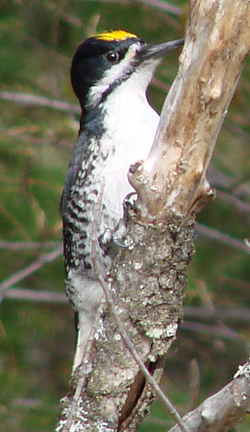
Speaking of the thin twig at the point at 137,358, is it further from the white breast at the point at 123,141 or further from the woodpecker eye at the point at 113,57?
the woodpecker eye at the point at 113,57

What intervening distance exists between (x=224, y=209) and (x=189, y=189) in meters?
2.65

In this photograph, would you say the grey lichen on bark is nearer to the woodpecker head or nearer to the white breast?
the white breast

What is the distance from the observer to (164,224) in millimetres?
2898

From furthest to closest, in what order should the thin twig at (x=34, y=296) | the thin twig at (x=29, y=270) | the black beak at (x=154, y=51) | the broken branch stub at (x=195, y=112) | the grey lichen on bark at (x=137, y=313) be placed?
1. the thin twig at (x=34, y=296)
2. the thin twig at (x=29, y=270)
3. the black beak at (x=154, y=51)
4. the grey lichen on bark at (x=137, y=313)
5. the broken branch stub at (x=195, y=112)

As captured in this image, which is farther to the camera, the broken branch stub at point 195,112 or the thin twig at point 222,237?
the thin twig at point 222,237

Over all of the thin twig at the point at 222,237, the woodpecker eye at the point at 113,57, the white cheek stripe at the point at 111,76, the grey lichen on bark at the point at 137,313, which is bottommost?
the grey lichen on bark at the point at 137,313

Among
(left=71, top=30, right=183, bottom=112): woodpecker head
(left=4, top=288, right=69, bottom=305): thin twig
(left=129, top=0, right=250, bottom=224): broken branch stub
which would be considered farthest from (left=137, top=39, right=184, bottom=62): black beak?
(left=4, top=288, right=69, bottom=305): thin twig

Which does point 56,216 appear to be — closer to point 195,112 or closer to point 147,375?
point 195,112

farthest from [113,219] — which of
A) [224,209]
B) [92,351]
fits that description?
[224,209]

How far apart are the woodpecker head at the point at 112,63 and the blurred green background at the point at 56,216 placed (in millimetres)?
869

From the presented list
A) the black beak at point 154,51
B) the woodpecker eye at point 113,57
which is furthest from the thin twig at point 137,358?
the woodpecker eye at point 113,57

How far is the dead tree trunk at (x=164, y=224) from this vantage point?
8.79 feet

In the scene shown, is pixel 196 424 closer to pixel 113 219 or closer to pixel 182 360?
pixel 113 219

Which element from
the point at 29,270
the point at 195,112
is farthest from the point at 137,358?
the point at 29,270
